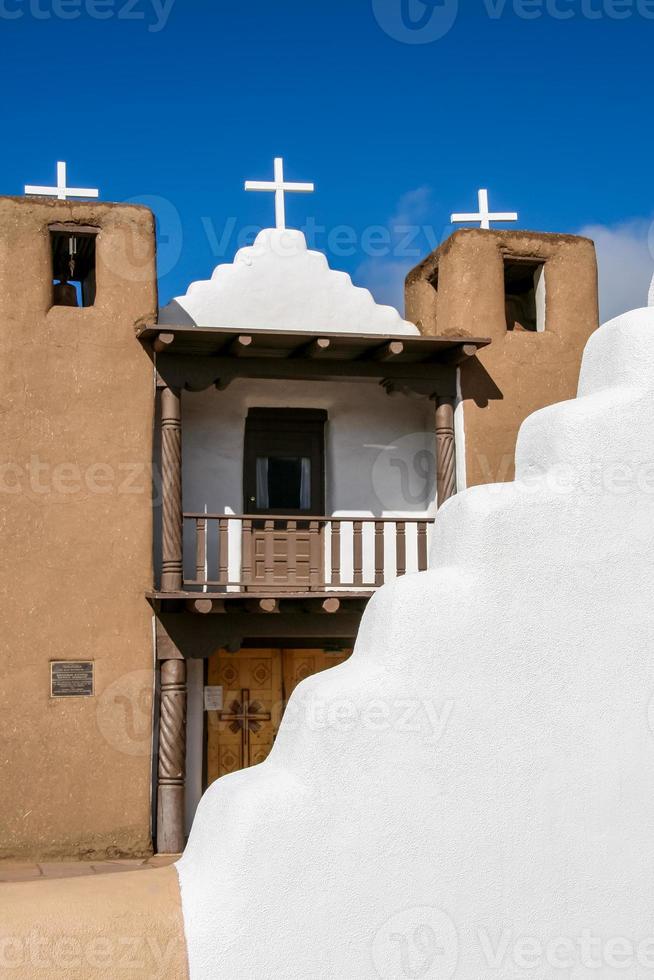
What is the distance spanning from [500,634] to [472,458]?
30.6ft

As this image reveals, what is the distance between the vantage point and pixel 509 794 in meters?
3.40

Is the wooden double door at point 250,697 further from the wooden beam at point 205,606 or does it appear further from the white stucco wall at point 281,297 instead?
the white stucco wall at point 281,297

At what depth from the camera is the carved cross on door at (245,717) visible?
508 inches

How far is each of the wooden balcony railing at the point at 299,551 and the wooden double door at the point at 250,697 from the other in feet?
3.24

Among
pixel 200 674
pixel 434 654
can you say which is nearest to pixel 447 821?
pixel 434 654

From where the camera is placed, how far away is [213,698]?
12.7 m

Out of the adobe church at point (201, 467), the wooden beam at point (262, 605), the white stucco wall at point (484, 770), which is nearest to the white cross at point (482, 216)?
the adobe church at point (201, 467)

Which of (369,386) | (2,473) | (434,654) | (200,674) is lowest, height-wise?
(200,674)

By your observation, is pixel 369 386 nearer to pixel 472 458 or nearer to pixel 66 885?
pixel 472 458

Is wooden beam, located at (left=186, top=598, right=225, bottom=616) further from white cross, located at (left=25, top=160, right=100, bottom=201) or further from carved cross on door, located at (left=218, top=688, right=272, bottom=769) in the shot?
white cross, located at (left=25, top=160, right=100, bottom=201)

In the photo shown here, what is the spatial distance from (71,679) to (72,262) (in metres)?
4.51

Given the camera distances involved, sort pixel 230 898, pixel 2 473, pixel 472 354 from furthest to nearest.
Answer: pixel 472 354 < pixel 2 473 < pixel 230 898

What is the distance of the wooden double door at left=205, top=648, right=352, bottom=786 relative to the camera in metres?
12.8

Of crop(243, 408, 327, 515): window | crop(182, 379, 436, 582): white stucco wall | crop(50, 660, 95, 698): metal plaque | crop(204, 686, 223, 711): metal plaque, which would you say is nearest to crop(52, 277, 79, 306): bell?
crop(182, 379, 436, 582): white stucco wall
